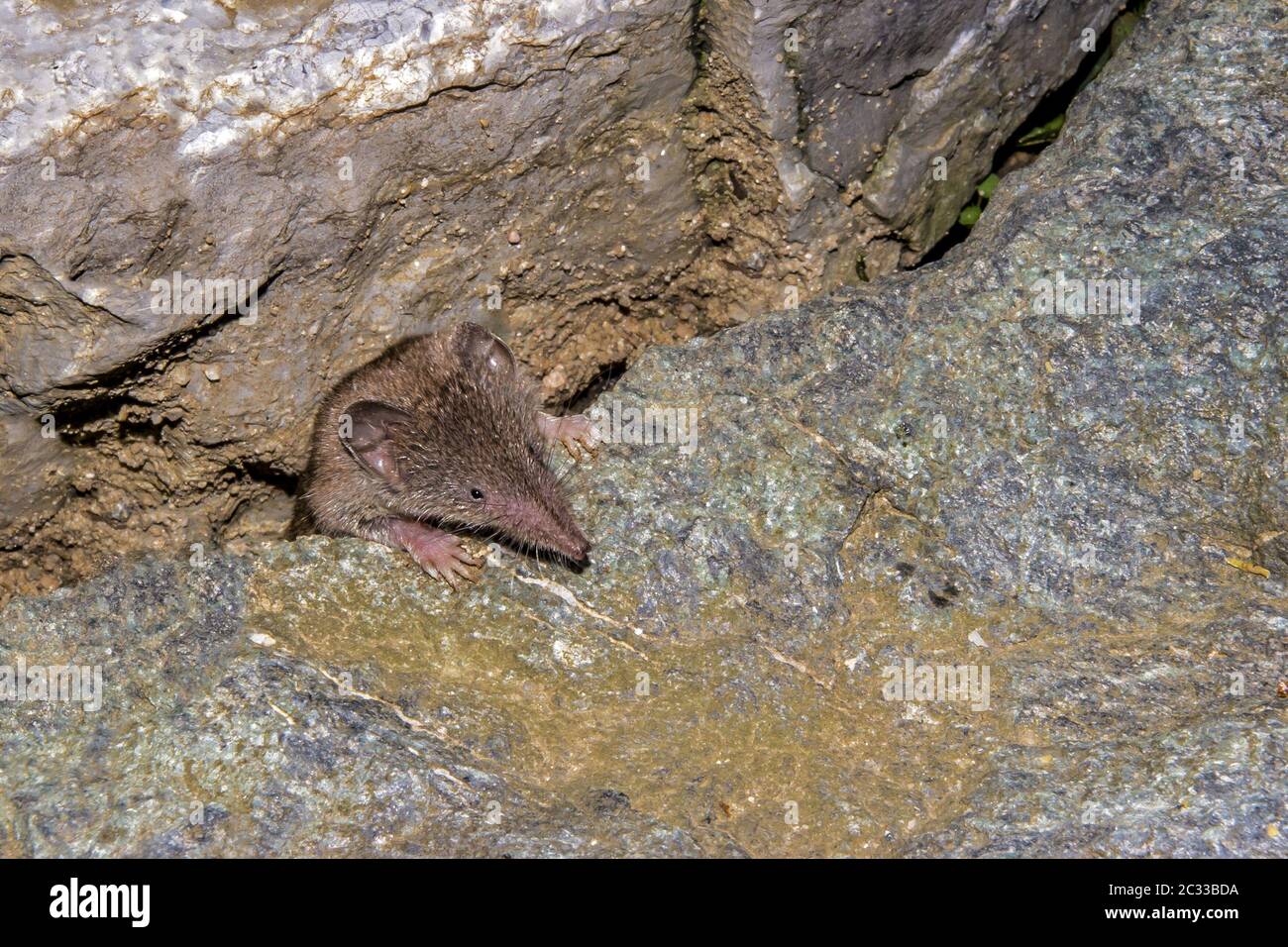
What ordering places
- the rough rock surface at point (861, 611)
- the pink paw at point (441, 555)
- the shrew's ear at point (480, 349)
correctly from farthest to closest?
the shrew's ear at point (480, 349) → the pink paw at point (441, 555) → the rough rock surface at point (861, 611)

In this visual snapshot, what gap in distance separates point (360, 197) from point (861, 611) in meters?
2.81

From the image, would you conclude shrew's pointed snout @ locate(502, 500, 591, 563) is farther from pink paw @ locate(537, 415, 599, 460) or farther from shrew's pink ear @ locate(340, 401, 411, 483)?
shrew's pink ear @ locate(340, 401, 411, 483)

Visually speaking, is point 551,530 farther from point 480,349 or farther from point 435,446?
point 480,349

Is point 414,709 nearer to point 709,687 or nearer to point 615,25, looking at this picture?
point 709,687

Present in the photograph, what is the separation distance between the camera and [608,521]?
18.6ft

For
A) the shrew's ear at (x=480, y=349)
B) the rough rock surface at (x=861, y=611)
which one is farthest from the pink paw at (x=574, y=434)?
the shrew's ear at (x=480, y=349)

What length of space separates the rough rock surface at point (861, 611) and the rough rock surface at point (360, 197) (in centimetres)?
74

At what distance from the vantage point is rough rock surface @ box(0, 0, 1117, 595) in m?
5.02

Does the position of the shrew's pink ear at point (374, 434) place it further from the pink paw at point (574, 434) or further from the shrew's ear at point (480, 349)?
the pink paw at point (574, 434)

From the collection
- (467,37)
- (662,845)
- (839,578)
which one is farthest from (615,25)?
(662,845)

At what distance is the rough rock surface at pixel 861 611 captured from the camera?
4.67 metres

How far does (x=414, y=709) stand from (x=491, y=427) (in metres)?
1.57

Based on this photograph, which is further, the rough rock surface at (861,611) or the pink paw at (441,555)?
the pink paw at (441,555)

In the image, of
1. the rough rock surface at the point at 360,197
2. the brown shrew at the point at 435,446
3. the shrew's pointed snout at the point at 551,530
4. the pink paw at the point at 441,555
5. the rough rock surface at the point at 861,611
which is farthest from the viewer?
the brown shrew at the point at 435,446
